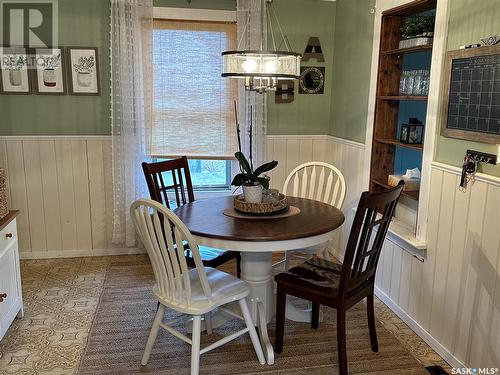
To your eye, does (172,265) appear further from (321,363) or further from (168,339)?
(321,363)

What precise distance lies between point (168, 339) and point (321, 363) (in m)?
0.89

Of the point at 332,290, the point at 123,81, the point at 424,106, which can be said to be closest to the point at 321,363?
the point at 332,290

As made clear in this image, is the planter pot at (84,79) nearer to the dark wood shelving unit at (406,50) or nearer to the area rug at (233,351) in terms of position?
the area rug at (233,351)

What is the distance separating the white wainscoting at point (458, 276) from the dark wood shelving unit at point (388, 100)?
47cm

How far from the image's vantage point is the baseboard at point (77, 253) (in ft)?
13.2

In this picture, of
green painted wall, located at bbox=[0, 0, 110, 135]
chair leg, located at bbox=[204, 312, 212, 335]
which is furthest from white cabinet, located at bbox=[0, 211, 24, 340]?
green painted wall, located at bbox=[0, 0, 110, 135]

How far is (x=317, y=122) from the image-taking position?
4.31 metres

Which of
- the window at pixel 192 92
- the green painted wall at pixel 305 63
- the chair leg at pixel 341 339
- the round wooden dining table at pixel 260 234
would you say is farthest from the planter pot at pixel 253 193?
the green painted wall at pixel 305 63

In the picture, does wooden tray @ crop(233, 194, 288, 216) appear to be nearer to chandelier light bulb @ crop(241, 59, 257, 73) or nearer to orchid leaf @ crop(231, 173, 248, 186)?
orchid leaf @ crop(231, 173, 248, 186)

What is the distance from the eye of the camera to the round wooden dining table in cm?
225

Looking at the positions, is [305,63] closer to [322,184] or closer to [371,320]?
[322,184]

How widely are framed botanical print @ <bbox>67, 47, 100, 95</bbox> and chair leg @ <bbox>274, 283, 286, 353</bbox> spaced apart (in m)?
2.42

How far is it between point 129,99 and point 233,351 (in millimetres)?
2215

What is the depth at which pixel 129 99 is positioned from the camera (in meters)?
3.78
